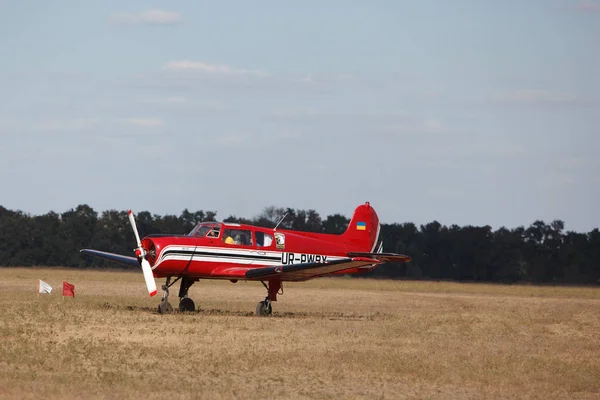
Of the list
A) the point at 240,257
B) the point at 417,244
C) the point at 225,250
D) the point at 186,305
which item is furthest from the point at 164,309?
the point at 417,244

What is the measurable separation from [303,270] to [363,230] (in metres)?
5.14

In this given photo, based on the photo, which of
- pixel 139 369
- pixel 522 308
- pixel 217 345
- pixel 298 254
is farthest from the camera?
pixel 522 308

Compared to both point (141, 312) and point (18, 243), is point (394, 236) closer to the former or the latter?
point (18, 243)

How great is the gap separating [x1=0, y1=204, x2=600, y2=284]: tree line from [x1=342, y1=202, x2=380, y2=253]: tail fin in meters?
40.1

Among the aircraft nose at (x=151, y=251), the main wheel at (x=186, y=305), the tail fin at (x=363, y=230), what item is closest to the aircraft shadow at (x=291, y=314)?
the main wheel at (x=186, y=305)

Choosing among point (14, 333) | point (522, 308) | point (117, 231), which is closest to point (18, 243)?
point (117, 231)

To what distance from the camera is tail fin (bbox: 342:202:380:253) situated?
27609mm

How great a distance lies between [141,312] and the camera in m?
22.9

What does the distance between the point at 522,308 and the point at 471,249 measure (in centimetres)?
4830

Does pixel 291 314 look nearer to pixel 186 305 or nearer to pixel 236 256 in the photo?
pixel 236 256

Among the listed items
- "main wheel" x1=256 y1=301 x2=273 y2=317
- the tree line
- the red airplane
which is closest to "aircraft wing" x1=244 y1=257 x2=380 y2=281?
the red airplane

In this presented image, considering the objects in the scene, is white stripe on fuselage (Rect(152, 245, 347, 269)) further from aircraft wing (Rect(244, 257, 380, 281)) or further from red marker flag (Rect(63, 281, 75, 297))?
red marker flag (Rect(63, 281, 75, 297))

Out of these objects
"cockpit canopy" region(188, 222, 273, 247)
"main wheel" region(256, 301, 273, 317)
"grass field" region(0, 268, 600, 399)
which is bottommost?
"grass field" region(0, 268, 600, 399)

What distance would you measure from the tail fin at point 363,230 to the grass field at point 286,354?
2487mm
